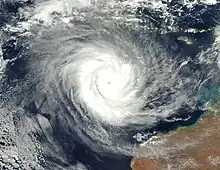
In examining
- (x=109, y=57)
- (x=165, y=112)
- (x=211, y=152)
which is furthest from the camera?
(x=109, y=57)

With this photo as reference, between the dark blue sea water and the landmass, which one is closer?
the landmass

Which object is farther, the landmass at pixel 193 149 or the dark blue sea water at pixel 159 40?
the dark blue sea water at pixel 159 40

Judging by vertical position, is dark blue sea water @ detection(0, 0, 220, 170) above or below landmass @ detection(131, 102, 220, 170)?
above

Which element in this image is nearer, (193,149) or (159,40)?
(193,149)

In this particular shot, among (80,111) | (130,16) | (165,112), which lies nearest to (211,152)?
(165,112)

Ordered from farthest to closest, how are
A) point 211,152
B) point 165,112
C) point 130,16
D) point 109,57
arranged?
point 130,16
point 109,57
point 165,112
point 211,152

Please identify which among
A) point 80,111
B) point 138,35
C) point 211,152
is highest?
point 138,35

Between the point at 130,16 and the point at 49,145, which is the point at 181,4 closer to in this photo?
the point at 130,16

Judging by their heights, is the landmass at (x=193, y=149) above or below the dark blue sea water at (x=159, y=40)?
below

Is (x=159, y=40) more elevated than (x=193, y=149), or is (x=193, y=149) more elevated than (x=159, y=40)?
(x=159, y=40)

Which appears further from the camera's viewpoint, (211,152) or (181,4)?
(181,4)

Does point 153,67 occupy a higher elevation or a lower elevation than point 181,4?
lower
